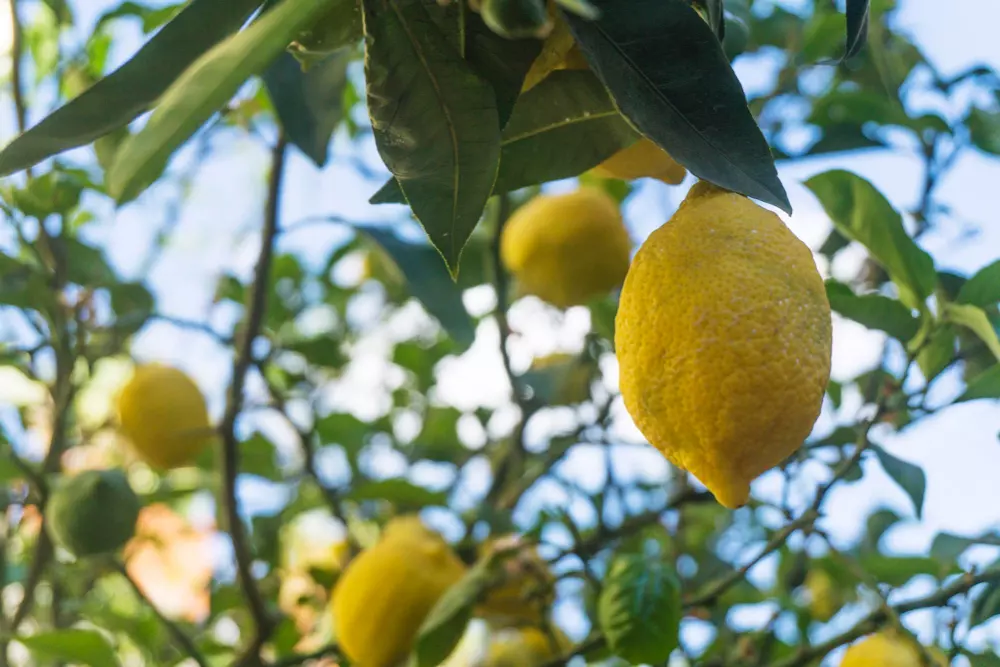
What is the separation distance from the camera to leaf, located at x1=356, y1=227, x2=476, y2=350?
1074 millimetres

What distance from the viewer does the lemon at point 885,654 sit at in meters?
0.80

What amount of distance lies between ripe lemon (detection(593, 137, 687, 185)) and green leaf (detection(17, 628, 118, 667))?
28.4 inches

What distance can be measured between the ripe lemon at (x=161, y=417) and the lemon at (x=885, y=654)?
975mm

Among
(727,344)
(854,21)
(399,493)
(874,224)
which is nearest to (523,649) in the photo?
(399,493)

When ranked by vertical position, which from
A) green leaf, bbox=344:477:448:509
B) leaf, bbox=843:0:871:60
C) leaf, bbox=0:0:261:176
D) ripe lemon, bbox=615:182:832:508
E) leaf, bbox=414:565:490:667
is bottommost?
green leaf, bbox=344:477:448:509

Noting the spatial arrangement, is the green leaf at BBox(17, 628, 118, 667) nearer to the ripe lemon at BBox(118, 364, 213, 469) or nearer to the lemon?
the ripe lemon at BBox(118, 364, 213, 469)

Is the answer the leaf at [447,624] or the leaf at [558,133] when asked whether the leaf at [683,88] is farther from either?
the leaf at [447,624]

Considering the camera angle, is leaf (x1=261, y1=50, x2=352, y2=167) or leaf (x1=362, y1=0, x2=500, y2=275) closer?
leaf (x1=362, y1=0, x2=500, y2=275)

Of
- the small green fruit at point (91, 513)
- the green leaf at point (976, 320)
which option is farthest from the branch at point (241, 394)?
the green leaf at point (976, 320)

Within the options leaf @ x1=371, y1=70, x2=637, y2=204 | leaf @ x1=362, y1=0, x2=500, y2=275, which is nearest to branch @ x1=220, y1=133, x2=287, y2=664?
leaf @ x1=371, y1=70, x2=637, y2=204

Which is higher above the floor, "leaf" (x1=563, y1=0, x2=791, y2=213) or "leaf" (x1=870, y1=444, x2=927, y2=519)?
"leaf" (x1=563, y1=0, x2=791, y2=213)

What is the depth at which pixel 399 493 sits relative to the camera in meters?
1.31

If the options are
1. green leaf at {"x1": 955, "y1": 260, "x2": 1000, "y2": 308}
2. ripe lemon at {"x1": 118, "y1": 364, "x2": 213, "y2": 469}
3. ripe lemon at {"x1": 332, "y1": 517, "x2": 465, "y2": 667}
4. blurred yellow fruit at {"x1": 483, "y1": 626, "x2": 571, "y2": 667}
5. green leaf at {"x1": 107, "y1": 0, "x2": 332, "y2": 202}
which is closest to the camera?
green leaf at {"x1": 107, "y1": 0, "x2": 332, "y2": 202}

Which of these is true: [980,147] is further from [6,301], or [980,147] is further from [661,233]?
[6,301]
